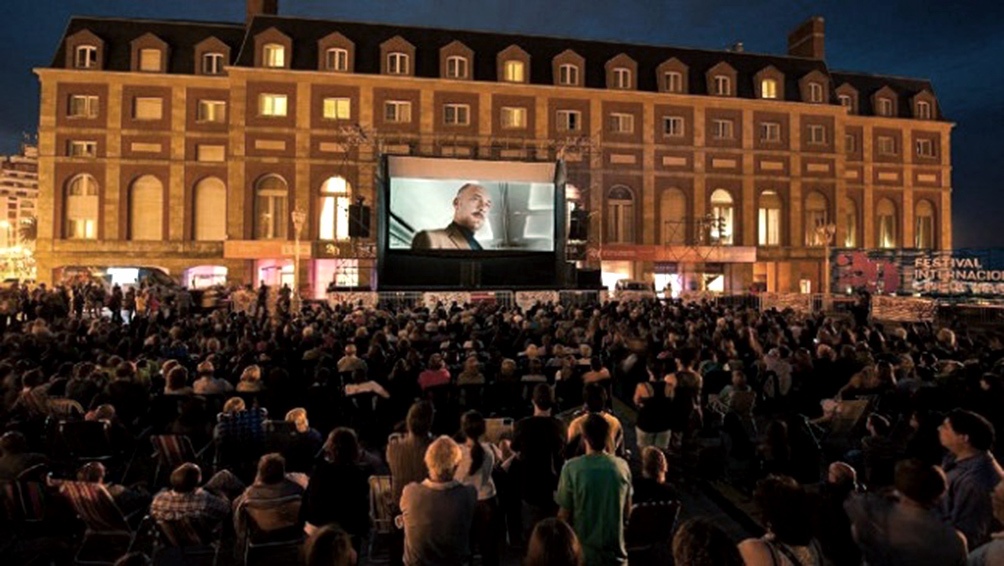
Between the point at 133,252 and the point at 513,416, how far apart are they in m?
33.5

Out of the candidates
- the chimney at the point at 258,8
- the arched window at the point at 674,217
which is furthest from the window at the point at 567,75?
the chimney at the point at 258,8

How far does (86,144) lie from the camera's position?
3578cm

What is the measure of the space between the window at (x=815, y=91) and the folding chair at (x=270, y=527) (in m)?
45.4

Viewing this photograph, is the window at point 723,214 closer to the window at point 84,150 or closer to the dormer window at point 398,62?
the dormer window at point 398,62

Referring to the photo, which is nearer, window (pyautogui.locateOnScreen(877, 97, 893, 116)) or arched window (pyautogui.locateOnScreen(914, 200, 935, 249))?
window (pyautogui.locateOnScreen(877, 97, 893, 116))

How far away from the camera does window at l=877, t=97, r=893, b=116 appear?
45156mm

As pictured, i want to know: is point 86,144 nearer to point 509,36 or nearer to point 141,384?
point 509,36

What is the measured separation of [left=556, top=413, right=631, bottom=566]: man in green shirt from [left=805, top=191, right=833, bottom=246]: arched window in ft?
138

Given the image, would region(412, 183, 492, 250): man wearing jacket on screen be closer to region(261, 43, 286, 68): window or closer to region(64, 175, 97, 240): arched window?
region(261, 43, 286, 68): window

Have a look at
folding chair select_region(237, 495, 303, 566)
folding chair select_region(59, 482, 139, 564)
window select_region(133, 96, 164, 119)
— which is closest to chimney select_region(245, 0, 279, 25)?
window select_region(133, 96, 164, 119)

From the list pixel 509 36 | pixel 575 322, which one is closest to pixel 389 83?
pixel 509 36

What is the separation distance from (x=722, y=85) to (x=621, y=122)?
7.31m

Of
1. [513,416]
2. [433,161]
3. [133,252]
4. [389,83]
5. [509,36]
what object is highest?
[509,36]

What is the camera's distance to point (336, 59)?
3672cm
